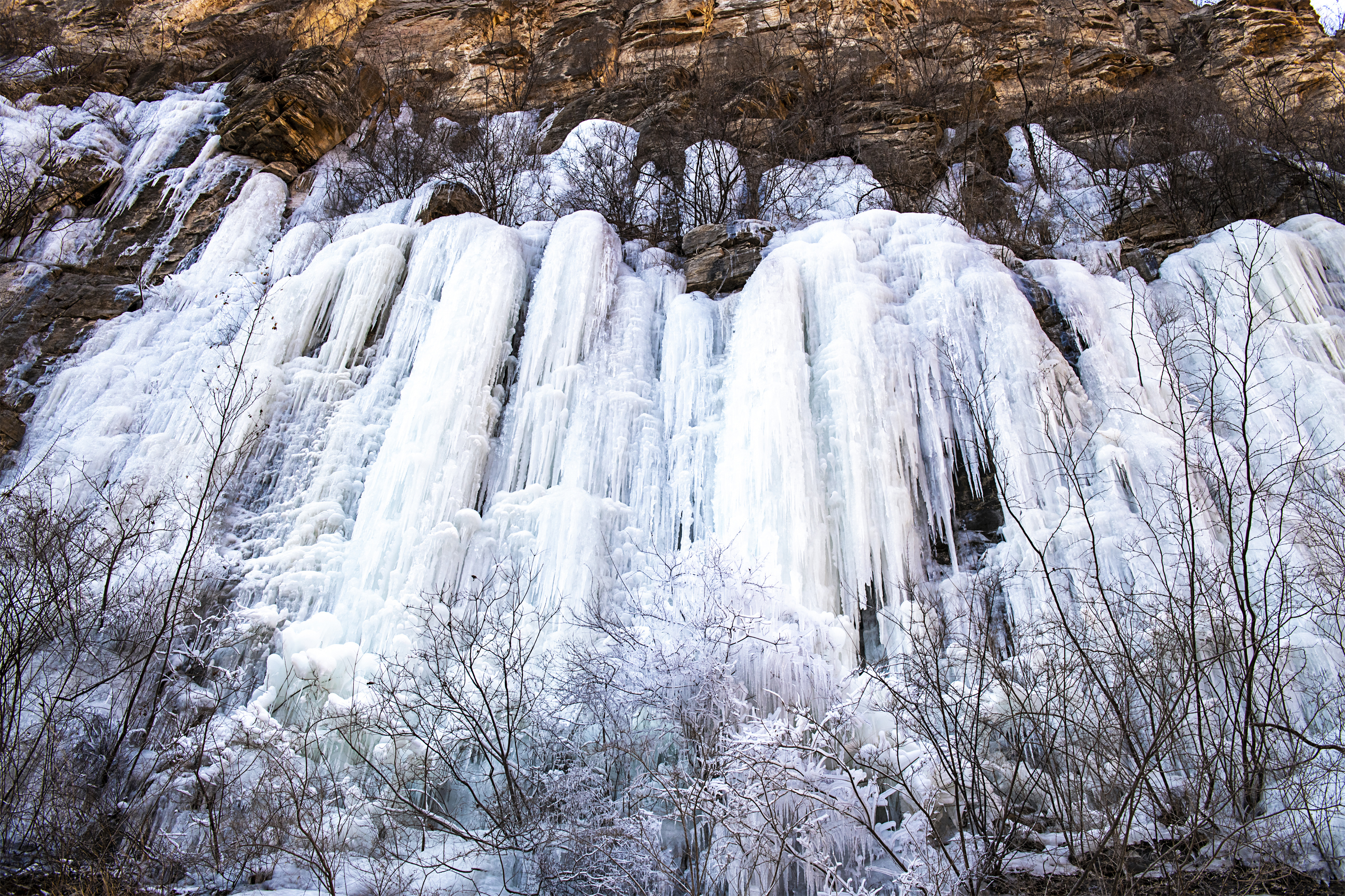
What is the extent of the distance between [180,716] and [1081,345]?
7593 millimetres

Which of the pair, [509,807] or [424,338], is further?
[424,338]

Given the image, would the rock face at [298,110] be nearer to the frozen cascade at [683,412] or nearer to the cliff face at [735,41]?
the cliff face at [735,41]

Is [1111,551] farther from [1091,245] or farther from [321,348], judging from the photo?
[321,348]

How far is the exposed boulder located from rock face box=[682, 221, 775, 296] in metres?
2.78

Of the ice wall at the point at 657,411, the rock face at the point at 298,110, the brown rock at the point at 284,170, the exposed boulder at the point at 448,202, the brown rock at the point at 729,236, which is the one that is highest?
the rock face at the point at 298,110

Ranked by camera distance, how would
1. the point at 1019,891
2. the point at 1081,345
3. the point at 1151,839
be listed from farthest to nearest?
the point at 1081,345 < the point at 1151,839 < the point at 1019,891

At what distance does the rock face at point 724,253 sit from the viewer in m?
8.48

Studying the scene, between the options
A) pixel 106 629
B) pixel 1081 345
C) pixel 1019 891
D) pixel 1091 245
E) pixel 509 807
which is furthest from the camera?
pixel 1091 245

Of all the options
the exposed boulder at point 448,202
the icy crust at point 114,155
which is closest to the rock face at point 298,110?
the icy crust at point 114,155

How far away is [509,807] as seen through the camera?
449 cm

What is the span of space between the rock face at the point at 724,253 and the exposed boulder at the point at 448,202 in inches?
109

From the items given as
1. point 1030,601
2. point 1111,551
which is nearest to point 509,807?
point 1030,601

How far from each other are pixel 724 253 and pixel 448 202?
140 inches

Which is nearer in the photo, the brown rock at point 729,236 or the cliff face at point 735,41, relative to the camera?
the brown rock at point 729,236
